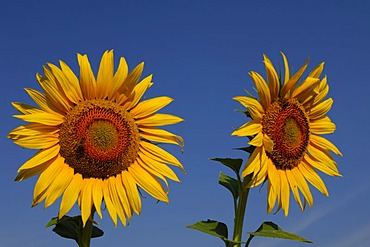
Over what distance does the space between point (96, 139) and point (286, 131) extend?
2.38 m

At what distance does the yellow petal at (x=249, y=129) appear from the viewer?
23.7 ft

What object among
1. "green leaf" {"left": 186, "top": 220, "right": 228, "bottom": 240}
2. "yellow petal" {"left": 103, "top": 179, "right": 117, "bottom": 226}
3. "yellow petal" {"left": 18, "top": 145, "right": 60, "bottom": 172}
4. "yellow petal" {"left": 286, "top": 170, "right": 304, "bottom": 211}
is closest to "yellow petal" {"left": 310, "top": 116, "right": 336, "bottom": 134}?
"yellow petal" {"left": 286, "top": 170, "right": 304, "bottom": 211}

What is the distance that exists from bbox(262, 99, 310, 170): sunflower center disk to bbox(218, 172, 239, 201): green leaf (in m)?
0.70

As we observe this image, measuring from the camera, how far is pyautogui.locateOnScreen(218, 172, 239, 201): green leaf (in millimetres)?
8133

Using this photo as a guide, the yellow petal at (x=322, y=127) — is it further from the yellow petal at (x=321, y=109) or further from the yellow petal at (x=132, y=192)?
the yellow petal at (x=132, y=192)

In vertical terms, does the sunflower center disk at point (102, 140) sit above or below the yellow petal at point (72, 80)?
below

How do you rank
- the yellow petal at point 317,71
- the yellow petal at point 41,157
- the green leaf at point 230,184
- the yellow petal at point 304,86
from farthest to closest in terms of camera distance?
the yellow petal at point 317,71 → the green leaf at point 230,184 → the yellow petal at point 304,86 → the yellow petal at point 41,157

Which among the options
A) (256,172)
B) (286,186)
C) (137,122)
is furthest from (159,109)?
(286,186)

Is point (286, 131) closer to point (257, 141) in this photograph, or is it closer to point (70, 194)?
point (257, 141)

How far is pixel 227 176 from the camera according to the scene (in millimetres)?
8508

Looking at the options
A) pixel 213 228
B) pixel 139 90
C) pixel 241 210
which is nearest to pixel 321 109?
pixel 241 210

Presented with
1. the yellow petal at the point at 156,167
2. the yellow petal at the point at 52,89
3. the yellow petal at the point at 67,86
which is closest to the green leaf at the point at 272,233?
the yellow petal at the point at 156,167

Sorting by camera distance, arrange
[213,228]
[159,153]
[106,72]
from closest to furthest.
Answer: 1. [106,72]
2. [159,153]
3. [213,228]

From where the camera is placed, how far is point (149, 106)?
7449 millimetres
